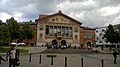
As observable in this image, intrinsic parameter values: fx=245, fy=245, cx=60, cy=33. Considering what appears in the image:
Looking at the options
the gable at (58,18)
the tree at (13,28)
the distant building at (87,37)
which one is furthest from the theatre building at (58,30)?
the tree at (13,28)

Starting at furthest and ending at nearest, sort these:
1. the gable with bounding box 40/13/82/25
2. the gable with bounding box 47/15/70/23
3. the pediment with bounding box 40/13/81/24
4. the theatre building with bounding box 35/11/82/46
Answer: the gable with bounding box 47/15/70/23 → the pediment with bounding box 40/13/81/24 → the gable with bounding box 40/13/82/25 → the theatre building with bounding box 35/11/82/46

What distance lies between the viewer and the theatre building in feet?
314

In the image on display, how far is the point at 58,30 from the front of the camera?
3844 inches

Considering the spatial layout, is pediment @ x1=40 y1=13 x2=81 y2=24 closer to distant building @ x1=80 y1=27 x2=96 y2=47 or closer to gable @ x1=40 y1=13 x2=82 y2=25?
gable @ x1=40 y1=13 x2=82 y2=25

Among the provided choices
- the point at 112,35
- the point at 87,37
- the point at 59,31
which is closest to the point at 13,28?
the point at 59,31

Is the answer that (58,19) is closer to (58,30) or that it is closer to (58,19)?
(58,19)

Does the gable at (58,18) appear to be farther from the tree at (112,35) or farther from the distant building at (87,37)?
the tree at (112,35)

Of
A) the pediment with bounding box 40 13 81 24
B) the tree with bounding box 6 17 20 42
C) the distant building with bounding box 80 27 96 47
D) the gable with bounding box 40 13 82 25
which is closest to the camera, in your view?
the tree with bounding box 6 17 20 42

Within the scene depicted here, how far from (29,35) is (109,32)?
2830 centimetres

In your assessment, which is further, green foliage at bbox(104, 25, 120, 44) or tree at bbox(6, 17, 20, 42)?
green foliage at bbox(104, 25, 120, 44)

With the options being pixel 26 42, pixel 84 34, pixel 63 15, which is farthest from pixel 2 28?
pixel 84 34

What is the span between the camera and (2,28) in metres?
67.6

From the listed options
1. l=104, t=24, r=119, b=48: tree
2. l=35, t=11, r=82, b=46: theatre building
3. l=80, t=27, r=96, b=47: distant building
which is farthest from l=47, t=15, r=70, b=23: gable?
l=104, t=24, r=119, b=48: tree

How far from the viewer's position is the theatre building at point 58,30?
95.6 metres
